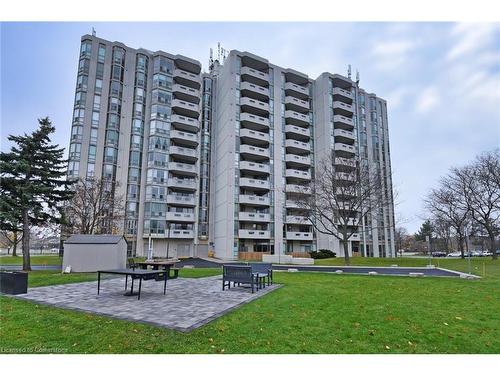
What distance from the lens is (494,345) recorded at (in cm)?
497

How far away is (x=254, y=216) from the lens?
144 feet

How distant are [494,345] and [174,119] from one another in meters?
45.5

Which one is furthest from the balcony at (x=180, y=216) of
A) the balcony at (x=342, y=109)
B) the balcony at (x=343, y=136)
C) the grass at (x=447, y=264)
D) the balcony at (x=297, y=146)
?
the balcony at (x=342, y=109)

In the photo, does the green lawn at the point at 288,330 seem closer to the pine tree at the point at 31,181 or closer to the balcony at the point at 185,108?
the pine tree at the point at 31,181

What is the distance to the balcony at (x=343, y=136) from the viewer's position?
51.2 m

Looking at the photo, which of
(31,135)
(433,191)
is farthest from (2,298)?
(433,191)

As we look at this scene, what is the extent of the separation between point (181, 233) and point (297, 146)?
22825 millimetres

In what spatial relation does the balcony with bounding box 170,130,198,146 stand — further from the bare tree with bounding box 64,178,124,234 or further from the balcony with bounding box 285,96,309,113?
the balcony with bounding box 285,96,309,113

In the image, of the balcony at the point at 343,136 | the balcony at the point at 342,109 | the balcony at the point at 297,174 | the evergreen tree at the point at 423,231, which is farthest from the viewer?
the evergreen tree at the point at 423,231

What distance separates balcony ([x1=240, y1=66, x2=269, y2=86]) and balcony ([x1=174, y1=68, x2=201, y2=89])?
7.58m

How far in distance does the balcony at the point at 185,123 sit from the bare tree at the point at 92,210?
48.6ft

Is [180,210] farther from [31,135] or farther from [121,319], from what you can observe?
[121,319]

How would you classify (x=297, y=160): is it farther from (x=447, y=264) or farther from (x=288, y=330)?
(x=288, y=330)

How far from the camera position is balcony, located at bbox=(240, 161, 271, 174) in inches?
1759
